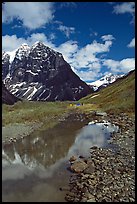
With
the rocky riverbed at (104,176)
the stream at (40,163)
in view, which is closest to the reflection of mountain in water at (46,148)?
the stream at (40,163)

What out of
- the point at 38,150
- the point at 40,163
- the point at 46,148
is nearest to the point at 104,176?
the point at 40,163

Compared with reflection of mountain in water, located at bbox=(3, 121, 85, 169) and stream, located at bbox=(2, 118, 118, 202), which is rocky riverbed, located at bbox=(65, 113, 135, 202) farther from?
reflection of mountain in water, located at bbox=(3, 121, 85, 169)

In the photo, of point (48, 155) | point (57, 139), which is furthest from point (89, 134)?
point (48, 155)

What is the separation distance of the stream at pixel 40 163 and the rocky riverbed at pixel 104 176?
1.00m

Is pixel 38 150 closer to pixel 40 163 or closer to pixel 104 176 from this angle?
pixel 40 163

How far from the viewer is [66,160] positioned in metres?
32.1

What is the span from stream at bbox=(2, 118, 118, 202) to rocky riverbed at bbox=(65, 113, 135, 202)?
39.2 inches

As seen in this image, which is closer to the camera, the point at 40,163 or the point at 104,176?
the point at 104,176

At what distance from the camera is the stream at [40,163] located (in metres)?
22.4

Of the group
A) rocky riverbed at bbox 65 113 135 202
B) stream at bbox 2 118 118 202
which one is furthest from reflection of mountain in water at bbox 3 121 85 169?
rocky riverbed at bbox 65 113 135 202

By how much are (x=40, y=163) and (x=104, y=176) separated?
9.22 meters

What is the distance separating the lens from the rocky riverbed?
20828 mm

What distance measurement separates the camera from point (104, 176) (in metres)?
25.2

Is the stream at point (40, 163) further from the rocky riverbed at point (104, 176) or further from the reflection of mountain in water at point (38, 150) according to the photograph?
the rocky riverbed at point (104, 176)
